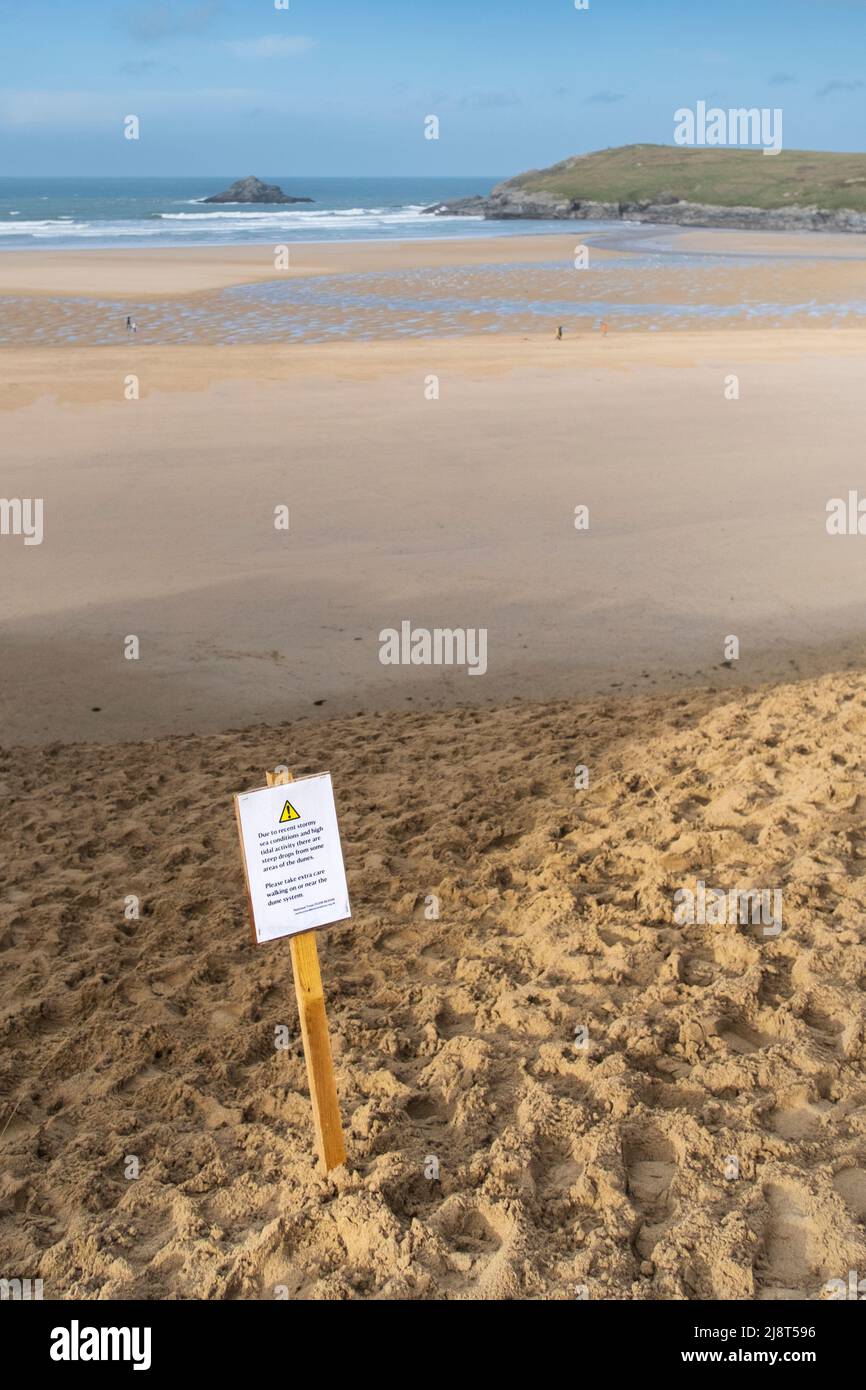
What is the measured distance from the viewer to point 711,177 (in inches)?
3462

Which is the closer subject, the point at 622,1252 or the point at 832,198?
the point at 622,1252

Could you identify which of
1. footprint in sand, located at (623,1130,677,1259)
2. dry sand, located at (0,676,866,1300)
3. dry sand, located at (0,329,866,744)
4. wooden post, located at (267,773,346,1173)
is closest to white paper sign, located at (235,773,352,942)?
wooden post, located at (267,773,346,1173)

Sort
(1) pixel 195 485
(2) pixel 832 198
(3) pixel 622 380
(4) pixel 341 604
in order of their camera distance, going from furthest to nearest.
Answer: (2) pixel 832 198, (3) pixel 622 380, (1) pixel 195 485, (4) pixel 341 604

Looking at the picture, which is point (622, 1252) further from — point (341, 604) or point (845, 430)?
point (845, 430)

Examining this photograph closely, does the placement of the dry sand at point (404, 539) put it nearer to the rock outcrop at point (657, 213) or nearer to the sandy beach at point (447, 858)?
the sandy beach at point (447, 858)

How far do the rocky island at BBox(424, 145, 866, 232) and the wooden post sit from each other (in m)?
72.5

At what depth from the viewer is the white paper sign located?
10.8 ft

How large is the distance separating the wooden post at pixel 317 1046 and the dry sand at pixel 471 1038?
12cm

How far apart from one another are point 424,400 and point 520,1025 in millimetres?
15231

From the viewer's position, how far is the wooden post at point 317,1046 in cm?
345

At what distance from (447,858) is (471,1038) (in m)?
1.61

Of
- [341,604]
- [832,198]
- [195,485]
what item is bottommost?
[341,604]
